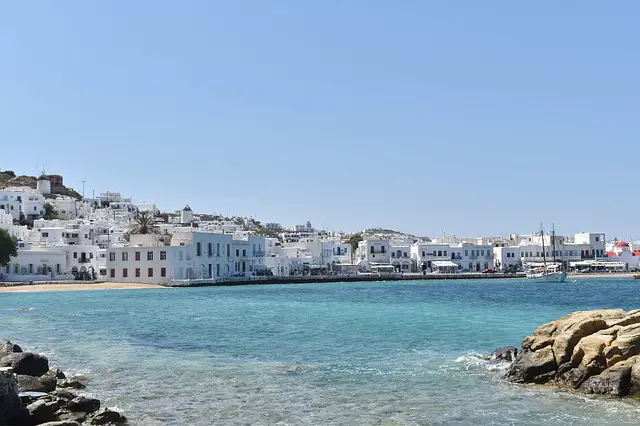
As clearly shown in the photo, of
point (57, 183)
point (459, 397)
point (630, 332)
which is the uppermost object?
point (57, 183)

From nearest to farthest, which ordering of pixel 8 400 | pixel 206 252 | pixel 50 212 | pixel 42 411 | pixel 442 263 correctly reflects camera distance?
pixel 8 400, pixel 42 411, pixel 206 252, pixel 442 263, pixel 50 212

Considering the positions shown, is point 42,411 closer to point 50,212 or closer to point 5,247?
point 5,247

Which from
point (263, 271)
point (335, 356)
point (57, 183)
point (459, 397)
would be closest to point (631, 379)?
point (459, 397)

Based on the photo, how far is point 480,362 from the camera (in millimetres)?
22438

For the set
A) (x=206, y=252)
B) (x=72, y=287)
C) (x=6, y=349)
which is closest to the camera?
(x=6, y=349)

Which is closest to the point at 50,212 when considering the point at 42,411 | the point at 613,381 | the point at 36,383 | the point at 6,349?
the point at 6,349

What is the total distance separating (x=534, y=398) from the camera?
16.9 meters

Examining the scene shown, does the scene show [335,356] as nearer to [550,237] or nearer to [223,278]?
[223,278]

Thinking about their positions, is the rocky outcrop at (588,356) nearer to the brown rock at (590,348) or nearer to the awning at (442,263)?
the brown rock at (590,348)

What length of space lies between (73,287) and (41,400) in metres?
64.5

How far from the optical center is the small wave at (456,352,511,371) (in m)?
21.4

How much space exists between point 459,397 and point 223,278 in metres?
76.7

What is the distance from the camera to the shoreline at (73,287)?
7025 centimetres

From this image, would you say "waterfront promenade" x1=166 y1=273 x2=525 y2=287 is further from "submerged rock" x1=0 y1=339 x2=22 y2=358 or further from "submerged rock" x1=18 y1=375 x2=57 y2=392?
"submerged rock" x1=18 y1=375 x2=57 y2=392
